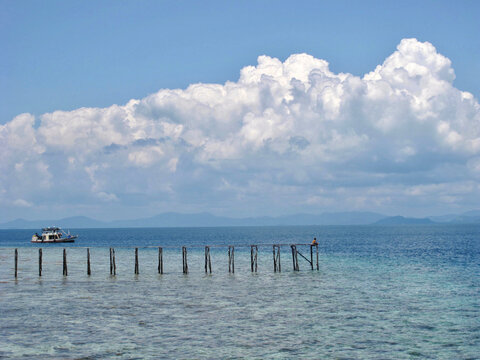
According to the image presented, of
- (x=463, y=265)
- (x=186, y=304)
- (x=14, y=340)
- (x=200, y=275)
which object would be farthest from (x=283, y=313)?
(x=463, y=265)

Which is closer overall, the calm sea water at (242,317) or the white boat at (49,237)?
the calm sea water at (242,317)

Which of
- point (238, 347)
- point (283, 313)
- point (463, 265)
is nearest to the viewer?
point (238, 347)

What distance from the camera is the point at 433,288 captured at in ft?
138

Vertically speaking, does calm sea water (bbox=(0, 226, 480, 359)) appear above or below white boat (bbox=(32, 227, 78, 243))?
below

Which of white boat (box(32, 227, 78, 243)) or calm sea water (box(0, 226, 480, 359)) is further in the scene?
white boat (box(32, 227, 78, 243))

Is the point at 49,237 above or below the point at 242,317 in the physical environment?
above

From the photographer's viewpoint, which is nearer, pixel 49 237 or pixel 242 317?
pixel 242 317

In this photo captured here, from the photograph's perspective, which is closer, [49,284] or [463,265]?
[49,284]

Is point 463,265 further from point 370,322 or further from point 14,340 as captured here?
point 14,340

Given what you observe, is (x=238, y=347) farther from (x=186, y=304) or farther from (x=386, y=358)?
(x=186, y=304)

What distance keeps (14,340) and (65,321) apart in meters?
4.48

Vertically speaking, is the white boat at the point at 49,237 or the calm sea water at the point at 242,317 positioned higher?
the white boat at the point at 49,237

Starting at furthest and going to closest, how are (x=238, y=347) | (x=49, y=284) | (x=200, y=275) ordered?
(x=200, y=275) → (x=49, y=284) → (x=238, y=347)

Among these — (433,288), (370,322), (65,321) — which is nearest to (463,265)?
(433,288)
